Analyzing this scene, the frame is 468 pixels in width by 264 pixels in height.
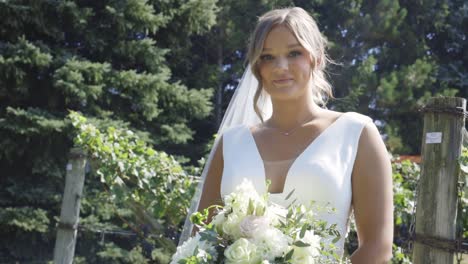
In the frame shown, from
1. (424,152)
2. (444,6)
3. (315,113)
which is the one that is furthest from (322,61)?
(444,6)

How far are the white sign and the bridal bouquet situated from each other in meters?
1.41

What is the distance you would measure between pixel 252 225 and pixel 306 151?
2.03 ft

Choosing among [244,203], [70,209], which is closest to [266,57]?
[244,203]

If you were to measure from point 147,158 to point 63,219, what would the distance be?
893mm

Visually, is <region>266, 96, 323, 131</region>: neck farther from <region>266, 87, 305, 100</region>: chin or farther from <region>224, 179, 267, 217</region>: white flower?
<region>224, 179, 267, 217</region>: white flower

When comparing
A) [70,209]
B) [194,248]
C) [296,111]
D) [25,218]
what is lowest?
[25,218]

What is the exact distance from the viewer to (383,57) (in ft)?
53.2

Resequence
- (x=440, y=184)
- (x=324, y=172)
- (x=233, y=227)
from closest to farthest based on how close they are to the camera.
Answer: (x=233, y=227) < (x=324, y=172) < (x=440, y=184)

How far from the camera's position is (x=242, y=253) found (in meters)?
1.49

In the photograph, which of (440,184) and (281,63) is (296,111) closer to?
(281,63)

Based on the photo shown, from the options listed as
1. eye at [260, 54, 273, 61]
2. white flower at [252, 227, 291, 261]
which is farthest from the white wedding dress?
white flower at [252, 227, 291, 261]

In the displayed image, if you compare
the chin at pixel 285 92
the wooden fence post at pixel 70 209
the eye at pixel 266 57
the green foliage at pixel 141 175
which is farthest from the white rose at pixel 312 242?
the wooden fence post at pixel 70 209

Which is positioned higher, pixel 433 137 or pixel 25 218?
pixel 433 137

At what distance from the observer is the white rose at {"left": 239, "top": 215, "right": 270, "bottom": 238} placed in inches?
61.4
